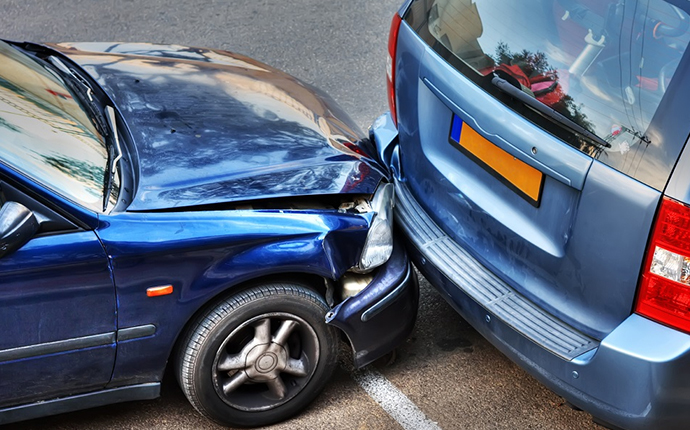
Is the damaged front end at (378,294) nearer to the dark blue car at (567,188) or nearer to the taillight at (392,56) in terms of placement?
the dark blue car at (567,188)

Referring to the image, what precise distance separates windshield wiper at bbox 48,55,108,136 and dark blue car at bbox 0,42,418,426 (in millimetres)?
13

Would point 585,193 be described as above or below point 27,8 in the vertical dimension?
above

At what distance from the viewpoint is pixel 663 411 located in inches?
110

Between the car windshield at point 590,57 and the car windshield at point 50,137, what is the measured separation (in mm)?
1488

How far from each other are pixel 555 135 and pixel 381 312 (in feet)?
3.32

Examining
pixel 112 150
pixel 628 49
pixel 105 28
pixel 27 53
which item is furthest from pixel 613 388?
pixel 105 28

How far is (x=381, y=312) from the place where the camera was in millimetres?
3457

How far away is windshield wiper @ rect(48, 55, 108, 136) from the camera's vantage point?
354 cm

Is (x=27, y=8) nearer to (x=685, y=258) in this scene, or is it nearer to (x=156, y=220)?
(x=156, y=220)

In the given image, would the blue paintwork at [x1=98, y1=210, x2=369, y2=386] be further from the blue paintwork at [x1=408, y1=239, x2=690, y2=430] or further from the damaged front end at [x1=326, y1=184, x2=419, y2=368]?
the blue paintwork at [x1=408, y1=239, x2=690, y2=430]

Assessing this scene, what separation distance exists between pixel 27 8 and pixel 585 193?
5920 mm

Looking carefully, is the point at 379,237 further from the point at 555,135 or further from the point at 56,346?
the point at 56,346

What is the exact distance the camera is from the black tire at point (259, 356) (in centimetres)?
324

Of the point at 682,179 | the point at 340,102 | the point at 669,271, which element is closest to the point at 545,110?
the point at 682,179
